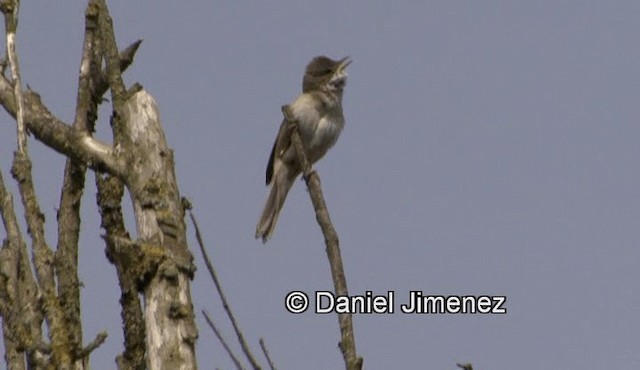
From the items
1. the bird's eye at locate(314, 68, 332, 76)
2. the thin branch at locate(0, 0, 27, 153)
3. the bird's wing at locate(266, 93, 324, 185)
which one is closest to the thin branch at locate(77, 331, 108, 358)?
the thin branch at locate(0, 0, 27, 153)

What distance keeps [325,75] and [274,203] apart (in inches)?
36.8

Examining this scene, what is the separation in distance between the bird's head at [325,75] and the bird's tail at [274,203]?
0.62m

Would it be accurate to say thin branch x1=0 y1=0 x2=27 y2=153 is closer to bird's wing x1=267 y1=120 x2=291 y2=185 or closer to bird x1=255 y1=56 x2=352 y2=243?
bird x1=255 y1=56 x2=352 y2=243

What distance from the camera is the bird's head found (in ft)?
31.6

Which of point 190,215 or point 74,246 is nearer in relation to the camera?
point 74,246

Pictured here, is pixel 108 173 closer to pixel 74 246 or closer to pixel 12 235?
pixel 74 246

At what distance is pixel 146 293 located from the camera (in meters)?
3.59

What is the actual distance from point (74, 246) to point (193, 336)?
46cm

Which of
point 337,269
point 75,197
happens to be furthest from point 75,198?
point 337,269

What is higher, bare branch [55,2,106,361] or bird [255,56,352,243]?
bird [255,56,352,243]

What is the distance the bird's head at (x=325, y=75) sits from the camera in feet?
31.6

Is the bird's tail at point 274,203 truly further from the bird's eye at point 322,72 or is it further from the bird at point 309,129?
the bird's eye at point 322,72

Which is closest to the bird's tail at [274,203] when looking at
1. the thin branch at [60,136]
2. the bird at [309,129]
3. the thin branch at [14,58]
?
the bird at [309,129]

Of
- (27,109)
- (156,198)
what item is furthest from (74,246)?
(27,109)
